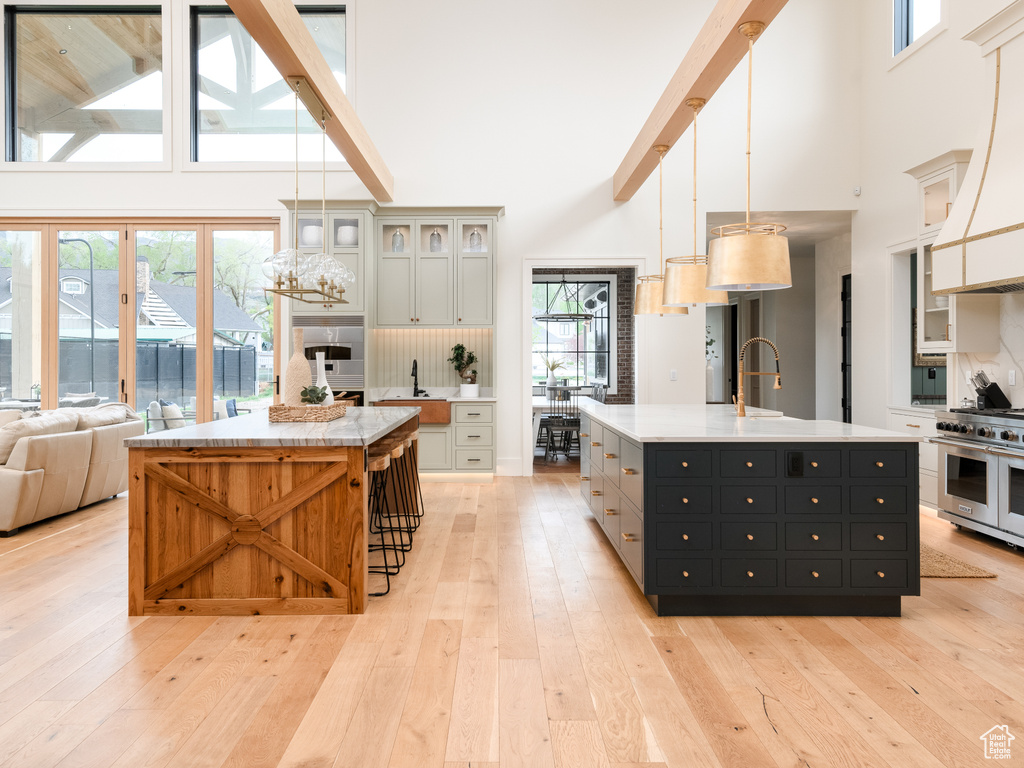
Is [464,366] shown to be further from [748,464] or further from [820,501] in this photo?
[820,501]

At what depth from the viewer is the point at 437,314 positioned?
20.7 feet

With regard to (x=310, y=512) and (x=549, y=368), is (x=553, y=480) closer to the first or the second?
(x=549, y=368)

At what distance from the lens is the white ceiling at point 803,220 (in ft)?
21.8

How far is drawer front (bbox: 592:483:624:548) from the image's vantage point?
359 cm

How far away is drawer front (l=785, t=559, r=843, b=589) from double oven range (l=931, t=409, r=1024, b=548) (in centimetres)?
194

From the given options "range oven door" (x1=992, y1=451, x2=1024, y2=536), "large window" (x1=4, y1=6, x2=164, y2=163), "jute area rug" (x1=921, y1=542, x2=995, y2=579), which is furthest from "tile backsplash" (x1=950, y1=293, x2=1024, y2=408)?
"large window" (x1=4, y1=6, x2=164, y2=163)

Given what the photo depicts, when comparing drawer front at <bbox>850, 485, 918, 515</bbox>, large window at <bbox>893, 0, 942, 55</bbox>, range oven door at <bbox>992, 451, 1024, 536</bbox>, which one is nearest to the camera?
drawer front at <bbox>850, 485, 918, 515</bbox>

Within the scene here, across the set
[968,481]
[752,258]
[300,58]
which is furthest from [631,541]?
[300,58]

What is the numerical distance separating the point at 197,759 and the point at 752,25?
3.75 metres

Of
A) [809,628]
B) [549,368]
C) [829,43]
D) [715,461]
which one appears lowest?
[809,628]

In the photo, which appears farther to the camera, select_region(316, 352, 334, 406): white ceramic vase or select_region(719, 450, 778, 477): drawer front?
select_region(316, 352, 334, 406): white ceramic vase

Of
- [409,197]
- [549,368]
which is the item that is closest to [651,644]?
[409,197]

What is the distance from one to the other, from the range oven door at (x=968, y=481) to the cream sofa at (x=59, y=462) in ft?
18.6

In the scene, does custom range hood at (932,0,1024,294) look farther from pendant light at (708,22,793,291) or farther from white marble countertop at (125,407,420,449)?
white marble countertop at (125,407,420,449)
